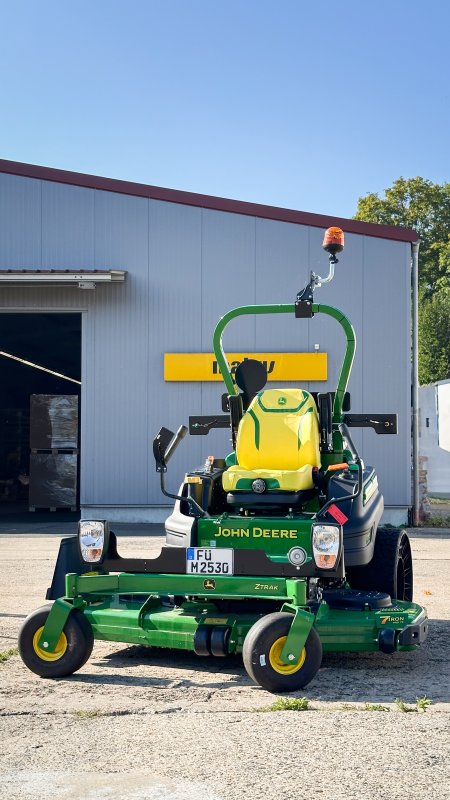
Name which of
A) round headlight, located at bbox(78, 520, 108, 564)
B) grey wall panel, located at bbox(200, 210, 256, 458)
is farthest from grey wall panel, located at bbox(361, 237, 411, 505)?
round headlight, located at bbox(78, 520, 108, 564)

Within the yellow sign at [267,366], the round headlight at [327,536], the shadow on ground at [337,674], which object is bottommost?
the shadow on ground at [337,674]

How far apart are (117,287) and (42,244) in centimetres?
157

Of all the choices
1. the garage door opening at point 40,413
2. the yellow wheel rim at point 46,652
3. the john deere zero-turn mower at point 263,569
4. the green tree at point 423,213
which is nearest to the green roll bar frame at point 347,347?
the john deere zero-turn mower at point 263,569

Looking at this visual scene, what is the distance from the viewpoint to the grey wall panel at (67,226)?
61.0ft

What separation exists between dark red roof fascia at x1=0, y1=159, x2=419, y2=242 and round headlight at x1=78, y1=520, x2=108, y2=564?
12237 millimetres

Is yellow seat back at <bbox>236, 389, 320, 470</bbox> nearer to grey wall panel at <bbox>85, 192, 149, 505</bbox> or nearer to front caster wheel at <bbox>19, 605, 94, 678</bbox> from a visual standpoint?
front caster wheel at <bbox>19, 605, 94, 678</bbox>

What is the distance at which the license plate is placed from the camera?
6367 mm

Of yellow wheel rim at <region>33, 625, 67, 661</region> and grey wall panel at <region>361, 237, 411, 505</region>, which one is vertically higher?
grey wall panel at <region>361, 237, 411, 505</region>

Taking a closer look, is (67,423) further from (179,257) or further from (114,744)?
(114,744)

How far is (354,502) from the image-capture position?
6840 millimetres

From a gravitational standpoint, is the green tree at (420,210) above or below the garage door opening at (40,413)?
above

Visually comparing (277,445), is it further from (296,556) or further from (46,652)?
(46,652)

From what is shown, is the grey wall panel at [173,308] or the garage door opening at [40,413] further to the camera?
the garage door opening at [40,413]

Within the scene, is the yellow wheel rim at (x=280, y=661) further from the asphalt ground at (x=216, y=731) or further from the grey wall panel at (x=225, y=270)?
the grey wall panel at (x=225, y=270)
